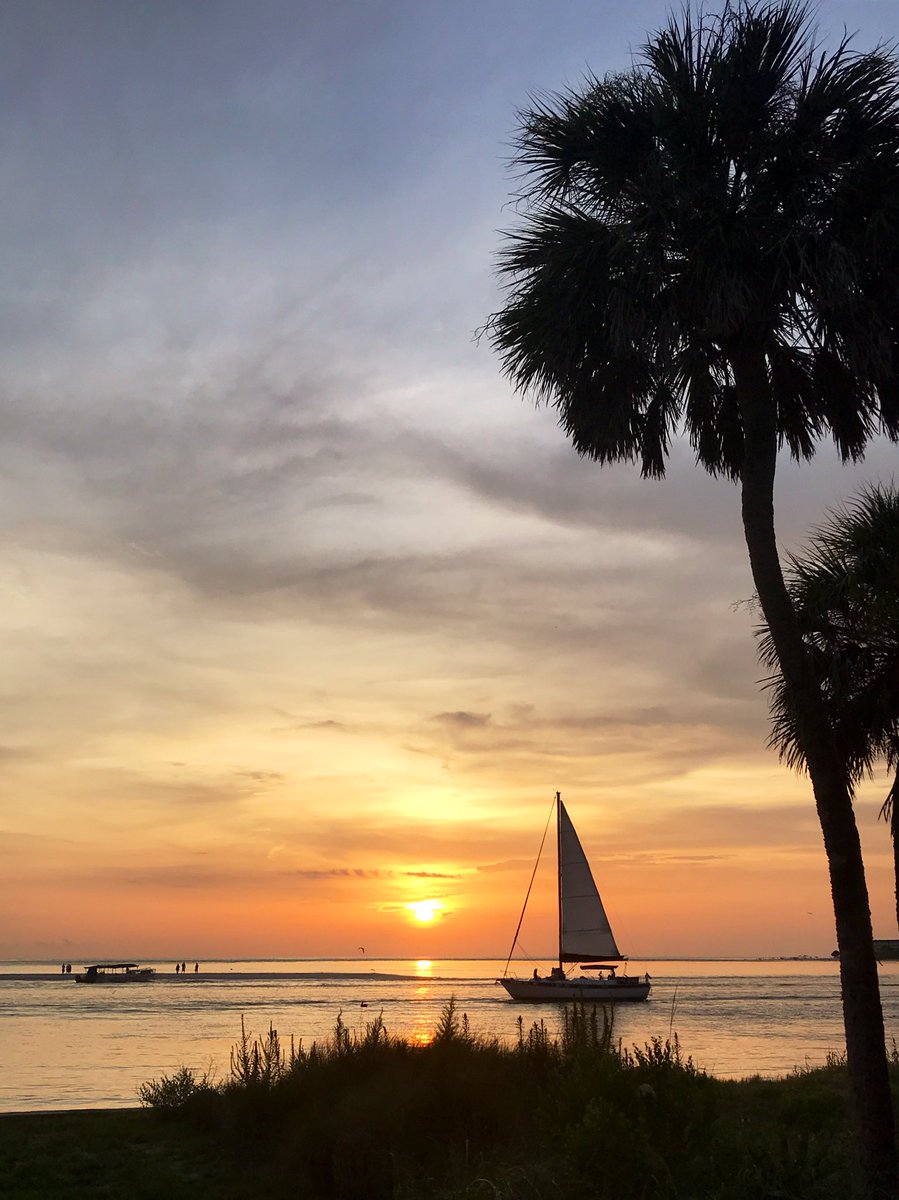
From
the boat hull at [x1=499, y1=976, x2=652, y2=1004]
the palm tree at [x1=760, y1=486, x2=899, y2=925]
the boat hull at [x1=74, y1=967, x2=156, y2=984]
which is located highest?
the palm tree at [x1=760, y1=486, x2=899, y2=925]

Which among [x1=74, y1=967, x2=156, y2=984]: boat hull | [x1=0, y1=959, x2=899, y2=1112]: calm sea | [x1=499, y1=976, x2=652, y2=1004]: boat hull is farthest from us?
[x1=74, y1=967, x2=156, y2=984]: boat hull

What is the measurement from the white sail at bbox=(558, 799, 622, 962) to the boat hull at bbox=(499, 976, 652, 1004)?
4506 mm

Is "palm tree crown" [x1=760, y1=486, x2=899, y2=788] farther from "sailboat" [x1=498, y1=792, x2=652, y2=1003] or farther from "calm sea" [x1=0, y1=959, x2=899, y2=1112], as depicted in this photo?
"sailboat" [x1=498, y1=792, x2=652, y2=1003]

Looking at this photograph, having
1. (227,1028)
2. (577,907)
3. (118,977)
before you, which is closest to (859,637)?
(227,1028)

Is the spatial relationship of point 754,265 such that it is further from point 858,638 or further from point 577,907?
point 577,907

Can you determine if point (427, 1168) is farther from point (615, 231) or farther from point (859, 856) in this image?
point (615, 231)

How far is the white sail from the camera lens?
227ft

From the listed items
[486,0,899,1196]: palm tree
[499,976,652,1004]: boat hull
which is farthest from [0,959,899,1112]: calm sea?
[486,0,899,1196]: palm tree

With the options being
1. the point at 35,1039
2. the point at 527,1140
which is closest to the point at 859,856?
the point at 527,1140

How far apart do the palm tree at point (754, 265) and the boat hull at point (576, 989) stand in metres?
66.8

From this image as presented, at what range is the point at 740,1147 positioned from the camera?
9.40 meters

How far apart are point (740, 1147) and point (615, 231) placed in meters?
8.61

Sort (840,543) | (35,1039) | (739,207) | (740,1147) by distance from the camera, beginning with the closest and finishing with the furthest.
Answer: (740,1147) < (739,207) < (840,543) < (35,1039)

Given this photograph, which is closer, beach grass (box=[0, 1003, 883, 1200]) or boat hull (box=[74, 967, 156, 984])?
beach grass (box=[0, 1003, 883, 1200])
